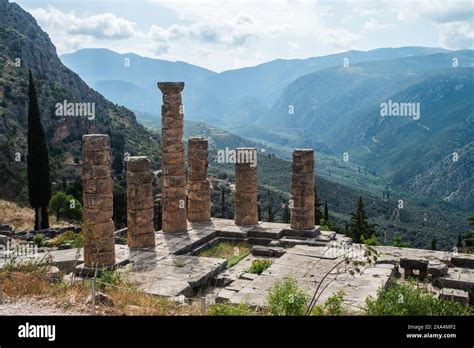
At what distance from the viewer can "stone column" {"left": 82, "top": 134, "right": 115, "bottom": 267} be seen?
13.8m

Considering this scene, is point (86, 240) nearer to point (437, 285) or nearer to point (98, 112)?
point (437, 285)

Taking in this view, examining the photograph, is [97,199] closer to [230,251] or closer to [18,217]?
[230,251]

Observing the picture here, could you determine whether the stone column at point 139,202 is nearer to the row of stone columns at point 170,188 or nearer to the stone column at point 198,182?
the row of stone columns at point 170,188

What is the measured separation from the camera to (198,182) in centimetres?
1984

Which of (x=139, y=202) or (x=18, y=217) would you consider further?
(x=18, y=217)

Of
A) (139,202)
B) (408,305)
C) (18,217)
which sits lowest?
(18,217)

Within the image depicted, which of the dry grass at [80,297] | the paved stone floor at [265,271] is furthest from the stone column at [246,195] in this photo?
the dry grass at [80,297]

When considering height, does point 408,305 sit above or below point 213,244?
above

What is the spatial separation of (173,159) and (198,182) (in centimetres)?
165

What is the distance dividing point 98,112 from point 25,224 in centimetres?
4487

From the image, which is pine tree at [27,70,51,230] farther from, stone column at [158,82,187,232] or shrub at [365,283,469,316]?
shrub at [365,283,469,316]

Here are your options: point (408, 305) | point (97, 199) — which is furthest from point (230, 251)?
point (408, 305)

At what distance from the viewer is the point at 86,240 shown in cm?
1362
